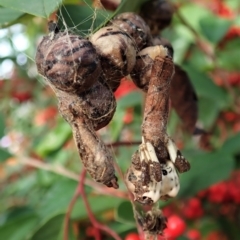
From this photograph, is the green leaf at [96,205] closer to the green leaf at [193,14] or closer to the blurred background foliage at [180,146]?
the blurred background foliage at [180,146]

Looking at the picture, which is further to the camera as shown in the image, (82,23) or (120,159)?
(120,159)

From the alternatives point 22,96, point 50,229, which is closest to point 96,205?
point 50,229

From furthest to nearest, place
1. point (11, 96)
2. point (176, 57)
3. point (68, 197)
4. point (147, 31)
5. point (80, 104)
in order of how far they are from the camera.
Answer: point (11, 96) → point (176, 57) → point (68, 197) → point (147, 31) → point (80, 104)

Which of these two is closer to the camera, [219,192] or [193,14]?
[219,192]

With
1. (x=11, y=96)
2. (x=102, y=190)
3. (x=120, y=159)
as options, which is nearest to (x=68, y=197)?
(x=102, y=190)

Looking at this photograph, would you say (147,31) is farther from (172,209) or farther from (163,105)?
(172,209)

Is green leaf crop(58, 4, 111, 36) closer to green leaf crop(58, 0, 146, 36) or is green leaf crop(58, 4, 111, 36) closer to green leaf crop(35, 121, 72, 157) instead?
green leaf crop(58, 0, 146, 36)

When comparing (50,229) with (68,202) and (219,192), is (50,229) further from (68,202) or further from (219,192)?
(219,192)

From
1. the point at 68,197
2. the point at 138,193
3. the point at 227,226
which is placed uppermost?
the point at 138,193
